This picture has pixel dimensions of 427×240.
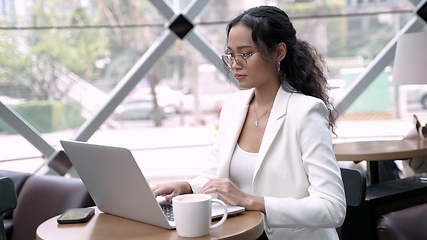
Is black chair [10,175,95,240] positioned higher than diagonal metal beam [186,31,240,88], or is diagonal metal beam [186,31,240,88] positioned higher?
diagonal metal beam [186,31,240,88]

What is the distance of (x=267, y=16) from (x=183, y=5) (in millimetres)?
2620

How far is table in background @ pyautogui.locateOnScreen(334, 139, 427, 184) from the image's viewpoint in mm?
2789

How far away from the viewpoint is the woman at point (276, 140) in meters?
1.36

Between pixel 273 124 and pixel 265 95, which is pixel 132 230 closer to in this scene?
pixel 273 124

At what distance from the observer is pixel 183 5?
414 cm

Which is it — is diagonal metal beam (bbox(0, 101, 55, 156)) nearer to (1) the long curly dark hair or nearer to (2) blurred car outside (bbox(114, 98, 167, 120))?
(2) blurred car outside (bbox(114, 98, 167, 120))

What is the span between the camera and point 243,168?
1.64 meters

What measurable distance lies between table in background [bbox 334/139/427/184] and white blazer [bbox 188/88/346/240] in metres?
1.34

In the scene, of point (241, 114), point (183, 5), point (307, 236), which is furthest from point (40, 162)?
point (307, 236)

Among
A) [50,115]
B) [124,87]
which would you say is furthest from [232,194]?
[50,115]

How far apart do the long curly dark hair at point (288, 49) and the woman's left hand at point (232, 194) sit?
0.50 meters

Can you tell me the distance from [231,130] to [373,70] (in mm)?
2819

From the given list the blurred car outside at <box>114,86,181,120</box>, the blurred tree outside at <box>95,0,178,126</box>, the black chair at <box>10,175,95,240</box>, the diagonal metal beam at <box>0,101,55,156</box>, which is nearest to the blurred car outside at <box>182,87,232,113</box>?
the blurred car outside at <box>114,86,181,120</box>

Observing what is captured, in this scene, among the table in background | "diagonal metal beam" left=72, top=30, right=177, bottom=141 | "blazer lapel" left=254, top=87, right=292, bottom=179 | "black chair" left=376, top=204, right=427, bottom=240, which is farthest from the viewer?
"diagonal metal beam" left=72, top=30, right=177, bottom=141
